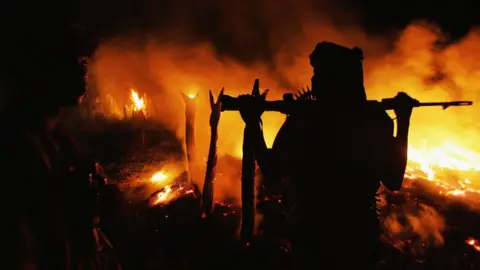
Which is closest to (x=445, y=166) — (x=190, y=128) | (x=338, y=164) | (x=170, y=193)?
(x=190, y=128)

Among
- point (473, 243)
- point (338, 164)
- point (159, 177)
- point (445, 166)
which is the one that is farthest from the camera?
point (159, 177)

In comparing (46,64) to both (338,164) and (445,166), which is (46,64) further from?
(445,166)

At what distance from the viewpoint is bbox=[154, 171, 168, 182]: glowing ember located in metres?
20.3

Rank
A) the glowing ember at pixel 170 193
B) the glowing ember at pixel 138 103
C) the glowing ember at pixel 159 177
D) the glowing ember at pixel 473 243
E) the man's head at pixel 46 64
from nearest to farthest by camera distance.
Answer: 1. the man's head at pixel 46 64
2. the glowing ember at pixel 473 243
3. the glowing ember at pixel 170 193
4. the glowing ember at pixel 159 177
5. the glowing ember at pixel 138 103

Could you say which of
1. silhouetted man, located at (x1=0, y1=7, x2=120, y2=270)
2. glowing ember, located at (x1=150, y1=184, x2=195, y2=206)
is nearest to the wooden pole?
glowing ember, located at (x1=150, y1=184, x2=195, y2=206)

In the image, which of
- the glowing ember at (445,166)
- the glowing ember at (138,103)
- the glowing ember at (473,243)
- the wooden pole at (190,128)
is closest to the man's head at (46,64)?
the glowing ember at (473,243)

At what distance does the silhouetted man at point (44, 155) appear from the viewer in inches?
68.6

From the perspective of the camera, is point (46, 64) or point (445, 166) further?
point (445, 166)

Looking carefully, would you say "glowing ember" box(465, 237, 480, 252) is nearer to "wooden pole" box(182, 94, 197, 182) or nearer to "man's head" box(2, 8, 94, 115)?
"wooden pole" box(182, 94, 197, 182)

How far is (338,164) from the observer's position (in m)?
3.38

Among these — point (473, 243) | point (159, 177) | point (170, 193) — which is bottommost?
point (473, 243)

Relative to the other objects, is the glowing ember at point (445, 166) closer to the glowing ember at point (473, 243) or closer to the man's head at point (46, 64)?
the glowing ember at point (473, 243)

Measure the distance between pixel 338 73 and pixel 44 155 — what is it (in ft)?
9.17

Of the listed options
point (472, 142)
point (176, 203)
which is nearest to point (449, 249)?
point (472, 142)
